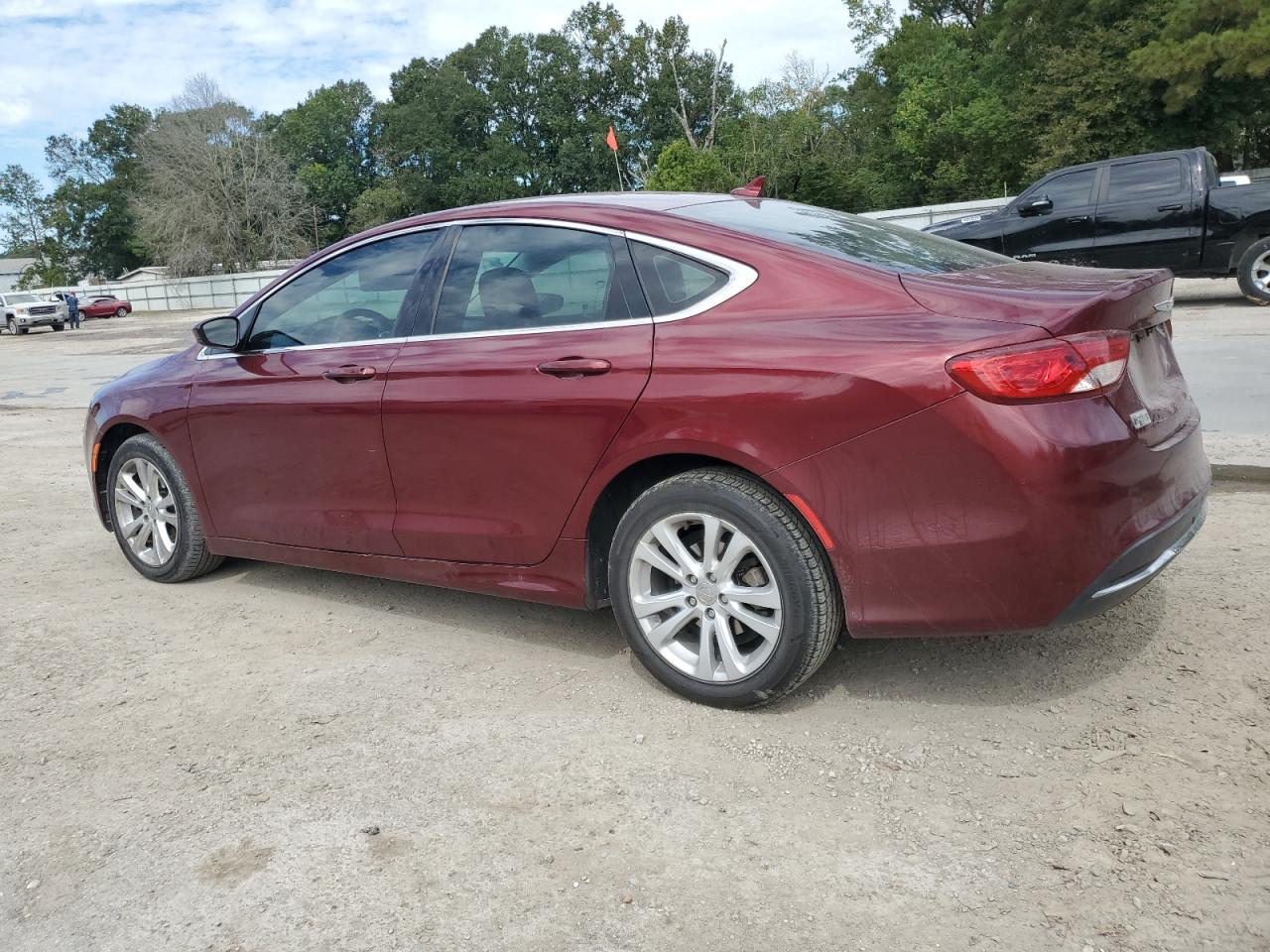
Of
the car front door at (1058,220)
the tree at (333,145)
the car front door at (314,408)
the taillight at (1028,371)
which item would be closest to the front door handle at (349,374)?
the car front door at (314,408)

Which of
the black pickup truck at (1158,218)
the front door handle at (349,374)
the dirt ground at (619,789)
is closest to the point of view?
the dirt ground at (619,789)

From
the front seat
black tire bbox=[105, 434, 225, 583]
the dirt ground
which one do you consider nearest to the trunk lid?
the dirt ground

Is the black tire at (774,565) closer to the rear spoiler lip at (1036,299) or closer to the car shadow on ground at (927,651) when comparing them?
the car shadow on ground at (927,651)

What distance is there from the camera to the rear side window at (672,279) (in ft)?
11.1

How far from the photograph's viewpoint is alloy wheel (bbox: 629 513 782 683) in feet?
A: 10.7

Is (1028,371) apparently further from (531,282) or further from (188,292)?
(188,292)

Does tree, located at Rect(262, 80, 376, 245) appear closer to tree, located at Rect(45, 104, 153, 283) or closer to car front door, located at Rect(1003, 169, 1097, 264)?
tree, located at Rect(45, 104, 153, 283)

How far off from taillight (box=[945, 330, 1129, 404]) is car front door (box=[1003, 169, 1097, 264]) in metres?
10.3

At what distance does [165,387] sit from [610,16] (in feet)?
290

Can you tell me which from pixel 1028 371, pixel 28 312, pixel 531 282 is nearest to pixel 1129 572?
pixel 1028 371

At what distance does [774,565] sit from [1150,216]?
10.8m

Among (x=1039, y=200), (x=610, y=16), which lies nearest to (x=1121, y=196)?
(x=1039, y=200)

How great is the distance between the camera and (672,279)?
3.47 meters

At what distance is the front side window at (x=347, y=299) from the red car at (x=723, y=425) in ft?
0.05
